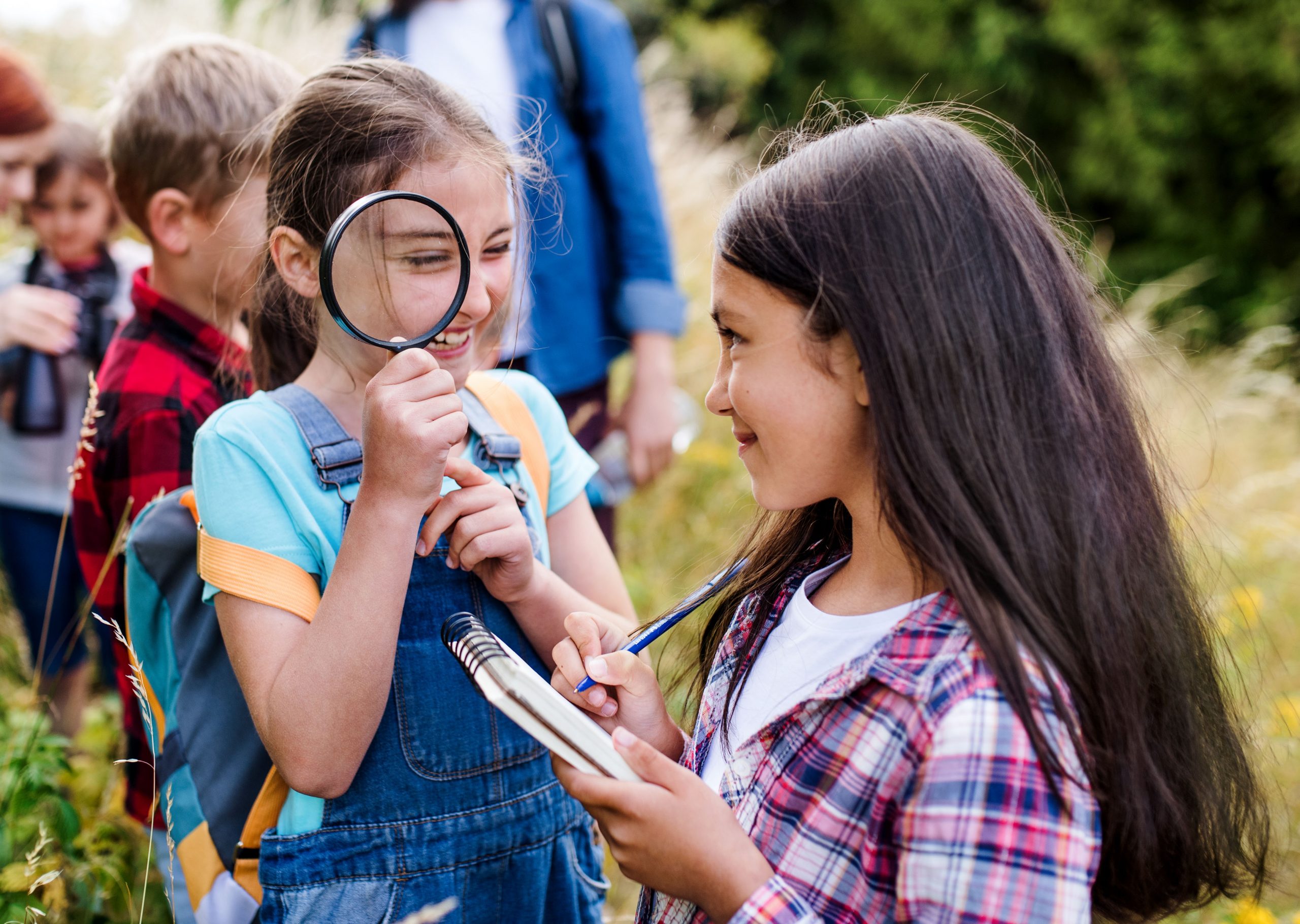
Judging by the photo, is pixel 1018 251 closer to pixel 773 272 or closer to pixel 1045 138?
pixel 773 272

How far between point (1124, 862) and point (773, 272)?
86 centimetres

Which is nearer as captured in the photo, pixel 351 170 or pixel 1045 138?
pixel 351 170

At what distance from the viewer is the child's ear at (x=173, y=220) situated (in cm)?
205

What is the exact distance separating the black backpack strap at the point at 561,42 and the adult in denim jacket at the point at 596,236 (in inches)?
0.5

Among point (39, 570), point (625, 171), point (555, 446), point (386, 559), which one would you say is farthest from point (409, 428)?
point (39, 570)

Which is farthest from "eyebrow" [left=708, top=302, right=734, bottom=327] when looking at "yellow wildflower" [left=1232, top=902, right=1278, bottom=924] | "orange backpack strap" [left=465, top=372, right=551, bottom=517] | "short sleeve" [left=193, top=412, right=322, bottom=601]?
"yellow wildflower" [left=1232, top=902, right=1278, bottom=924]

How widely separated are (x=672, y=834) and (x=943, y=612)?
1.39 ft

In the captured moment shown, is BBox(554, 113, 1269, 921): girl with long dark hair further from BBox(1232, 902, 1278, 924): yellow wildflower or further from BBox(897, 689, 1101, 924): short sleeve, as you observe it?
BBox(1232, 902, 1278, 924): yellow wildflower

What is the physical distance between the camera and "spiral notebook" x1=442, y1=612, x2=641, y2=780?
1123 mm

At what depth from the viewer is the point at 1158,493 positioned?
1.40 m

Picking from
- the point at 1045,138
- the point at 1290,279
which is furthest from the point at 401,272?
the point at 1045,138

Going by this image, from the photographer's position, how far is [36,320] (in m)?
2.75

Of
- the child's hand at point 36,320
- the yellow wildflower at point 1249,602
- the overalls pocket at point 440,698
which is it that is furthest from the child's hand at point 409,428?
the yellow wildflower at point 1249,602

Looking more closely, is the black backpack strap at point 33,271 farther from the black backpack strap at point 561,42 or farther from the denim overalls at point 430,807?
the denim overalls at point 430,807
